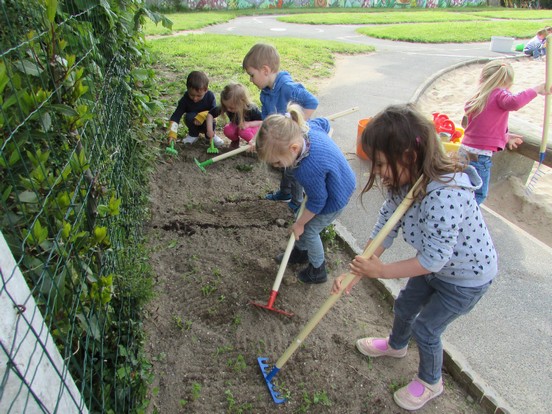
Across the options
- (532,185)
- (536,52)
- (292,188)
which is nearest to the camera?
(292,188)

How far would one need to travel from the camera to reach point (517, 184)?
5387mm

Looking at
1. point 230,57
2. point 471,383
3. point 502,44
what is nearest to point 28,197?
point 471,383

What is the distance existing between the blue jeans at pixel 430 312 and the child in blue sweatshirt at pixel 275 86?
1.70 meters

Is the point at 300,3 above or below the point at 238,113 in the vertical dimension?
above

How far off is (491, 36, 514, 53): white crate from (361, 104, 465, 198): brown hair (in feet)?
45.2

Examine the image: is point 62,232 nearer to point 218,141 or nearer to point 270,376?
point 270,376

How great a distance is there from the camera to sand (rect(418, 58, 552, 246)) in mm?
4953

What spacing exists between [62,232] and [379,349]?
2.10m

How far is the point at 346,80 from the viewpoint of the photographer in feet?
29.1

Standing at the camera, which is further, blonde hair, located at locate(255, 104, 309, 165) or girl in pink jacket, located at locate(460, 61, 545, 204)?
girl in pink jacket, located at locate(460, 61, 545, 204)

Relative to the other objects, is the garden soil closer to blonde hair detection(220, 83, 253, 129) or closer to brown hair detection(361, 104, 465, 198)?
blonde hair detection(220, 83, 253, 129)

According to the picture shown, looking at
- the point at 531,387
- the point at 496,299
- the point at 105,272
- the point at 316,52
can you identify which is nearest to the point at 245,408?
the point at 105,272

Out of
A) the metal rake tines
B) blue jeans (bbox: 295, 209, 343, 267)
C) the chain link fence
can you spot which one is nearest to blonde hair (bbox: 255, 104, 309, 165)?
blue jeans (bbox: 295, 209, 343, 267)

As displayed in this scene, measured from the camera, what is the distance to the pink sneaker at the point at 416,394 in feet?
8.02
